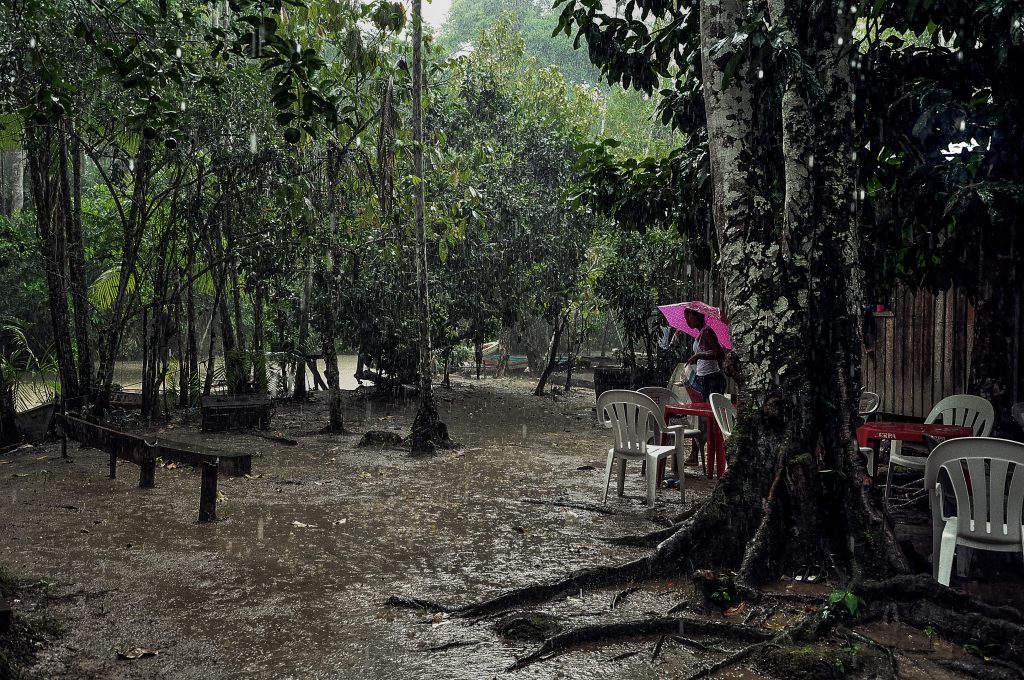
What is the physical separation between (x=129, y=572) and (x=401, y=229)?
768cm

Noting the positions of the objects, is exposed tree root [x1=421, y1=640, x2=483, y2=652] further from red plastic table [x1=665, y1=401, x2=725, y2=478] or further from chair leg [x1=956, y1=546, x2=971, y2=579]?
red plastic table [x1=665, y1=401, x2=725, y2=478]

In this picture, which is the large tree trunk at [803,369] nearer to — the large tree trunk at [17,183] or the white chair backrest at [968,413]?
the white chair backrest at [968,413]

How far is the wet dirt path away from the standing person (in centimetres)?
154

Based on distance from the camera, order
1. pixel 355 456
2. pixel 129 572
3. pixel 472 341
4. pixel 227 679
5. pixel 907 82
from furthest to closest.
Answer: pixel 472 341 → pixel 355 456 → pixel 907 82 → pixel 129 572 → pixel 227 679

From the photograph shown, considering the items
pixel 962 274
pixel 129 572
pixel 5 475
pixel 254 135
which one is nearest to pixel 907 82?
pixel 962 274

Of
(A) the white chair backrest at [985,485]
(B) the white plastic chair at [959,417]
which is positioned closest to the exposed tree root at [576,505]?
(B) the white plastic chair at [959,417]

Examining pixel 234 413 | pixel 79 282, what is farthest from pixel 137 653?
pixel 79 282

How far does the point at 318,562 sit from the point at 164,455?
2.92 meters

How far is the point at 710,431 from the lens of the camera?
29.2 ft

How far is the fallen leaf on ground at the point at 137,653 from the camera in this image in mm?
4098

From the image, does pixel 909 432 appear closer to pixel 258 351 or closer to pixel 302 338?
pixel 258 351

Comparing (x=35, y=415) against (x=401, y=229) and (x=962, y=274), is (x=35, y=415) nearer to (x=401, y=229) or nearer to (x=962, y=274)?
(x=401, y=229)

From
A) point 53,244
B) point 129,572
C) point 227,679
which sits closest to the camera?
point 227,679

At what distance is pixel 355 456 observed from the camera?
10.8 meters
